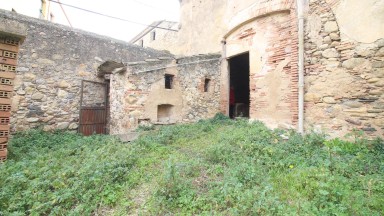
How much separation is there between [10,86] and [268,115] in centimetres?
604

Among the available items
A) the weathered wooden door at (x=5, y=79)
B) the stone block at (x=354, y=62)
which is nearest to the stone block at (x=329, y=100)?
the stone block at (x=354, y=62)

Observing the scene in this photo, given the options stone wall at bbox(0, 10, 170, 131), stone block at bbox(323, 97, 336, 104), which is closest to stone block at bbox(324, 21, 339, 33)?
stone block at bbox(323, 97, 336, 104)

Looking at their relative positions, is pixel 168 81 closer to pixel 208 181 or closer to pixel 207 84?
pixel 207 84

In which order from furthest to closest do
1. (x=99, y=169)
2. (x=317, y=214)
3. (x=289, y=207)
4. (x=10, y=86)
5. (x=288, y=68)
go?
(x=288, y=68) < (x=10, y=86) < (x=99, y=169) < (x=289, y=207) < (x=317, y=214)

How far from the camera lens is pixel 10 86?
3.53 m

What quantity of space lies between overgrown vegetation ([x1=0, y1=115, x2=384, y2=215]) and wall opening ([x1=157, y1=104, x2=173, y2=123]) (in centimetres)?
282

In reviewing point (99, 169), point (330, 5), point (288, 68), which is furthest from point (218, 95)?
point (99, 169)

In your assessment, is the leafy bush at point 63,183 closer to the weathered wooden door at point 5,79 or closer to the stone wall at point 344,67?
the weathered wooden door at point 5,79

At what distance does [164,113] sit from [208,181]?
4689mm

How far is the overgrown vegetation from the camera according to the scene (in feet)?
8.07

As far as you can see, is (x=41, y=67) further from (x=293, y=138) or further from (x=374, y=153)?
(x=374, y=153)

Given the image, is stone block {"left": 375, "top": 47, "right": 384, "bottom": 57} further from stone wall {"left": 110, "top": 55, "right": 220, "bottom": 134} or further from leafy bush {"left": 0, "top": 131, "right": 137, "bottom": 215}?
leafy bush {"left": 0, "top": 131, "right": 137, "bottom": 215}

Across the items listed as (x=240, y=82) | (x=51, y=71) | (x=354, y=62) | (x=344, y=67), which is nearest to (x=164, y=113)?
(x=51, y=71)

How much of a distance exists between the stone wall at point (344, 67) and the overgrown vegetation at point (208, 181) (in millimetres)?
577
